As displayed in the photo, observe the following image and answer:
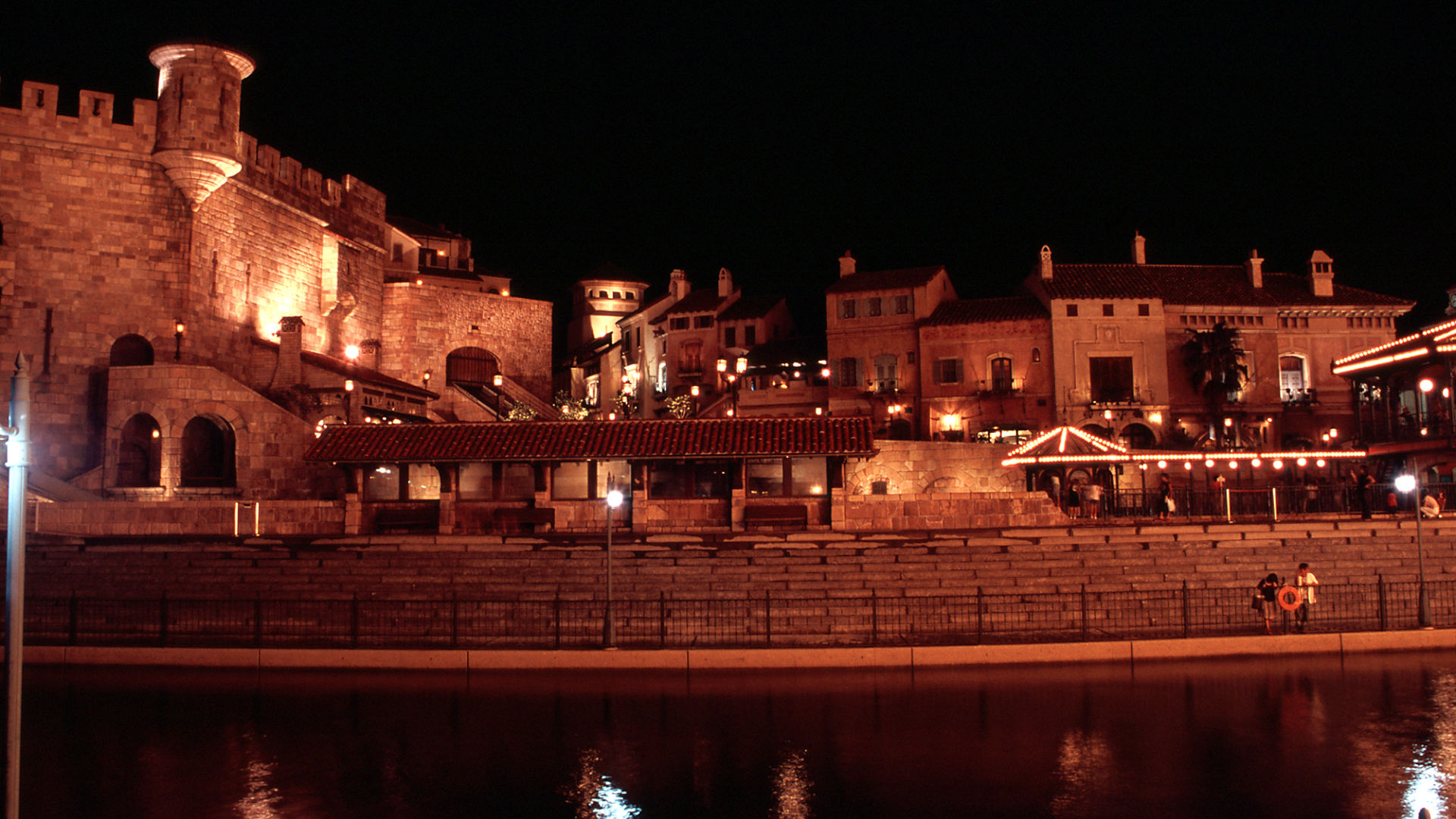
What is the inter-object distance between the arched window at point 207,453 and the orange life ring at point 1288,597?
29.1 m

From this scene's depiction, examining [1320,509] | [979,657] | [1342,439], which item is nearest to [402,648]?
[979,657]

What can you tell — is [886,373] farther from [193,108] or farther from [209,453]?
[193,108]

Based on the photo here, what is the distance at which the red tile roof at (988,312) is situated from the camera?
4803 cm

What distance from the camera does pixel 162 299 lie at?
33.9 m

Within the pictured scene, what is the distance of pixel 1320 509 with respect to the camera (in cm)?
2855

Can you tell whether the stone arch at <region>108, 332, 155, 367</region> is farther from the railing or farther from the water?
the railing

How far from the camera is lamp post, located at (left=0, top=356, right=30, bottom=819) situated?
24.6ft

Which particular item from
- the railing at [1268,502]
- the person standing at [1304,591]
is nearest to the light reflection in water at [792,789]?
the person standing at [1304,591]

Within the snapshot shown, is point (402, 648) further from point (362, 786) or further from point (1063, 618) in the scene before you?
point (1063, 618)

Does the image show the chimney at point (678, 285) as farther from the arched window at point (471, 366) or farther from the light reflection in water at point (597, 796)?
the light reflection in water at point (597, 796)

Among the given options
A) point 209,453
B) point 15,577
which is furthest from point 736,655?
point 209,453

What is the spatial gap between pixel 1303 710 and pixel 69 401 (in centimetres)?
3438

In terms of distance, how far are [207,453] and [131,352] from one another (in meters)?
4.16

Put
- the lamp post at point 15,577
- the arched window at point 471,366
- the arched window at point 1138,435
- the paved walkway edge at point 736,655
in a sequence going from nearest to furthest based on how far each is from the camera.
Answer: the lamp post at point 15,577 < the paved walkway edge at point 736,655 < the arched window at point 1138,435 < the arched window at point 471,366
